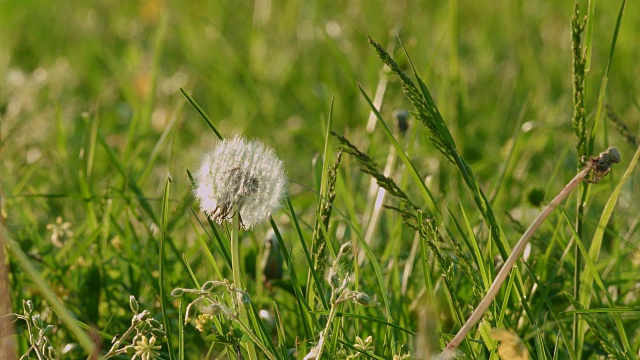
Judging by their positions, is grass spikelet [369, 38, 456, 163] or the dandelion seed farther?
the dandelion seed

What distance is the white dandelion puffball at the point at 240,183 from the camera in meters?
1.38

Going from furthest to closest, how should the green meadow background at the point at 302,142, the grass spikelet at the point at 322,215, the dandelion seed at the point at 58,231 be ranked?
1. the dandelion seed at the point at 58,231
2. the green meadow background at the point at 302,142
3. the grass spikelet at the point at 322,215

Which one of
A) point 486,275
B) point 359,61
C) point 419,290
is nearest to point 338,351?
point 486,275

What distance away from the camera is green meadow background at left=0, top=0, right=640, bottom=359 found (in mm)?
1882

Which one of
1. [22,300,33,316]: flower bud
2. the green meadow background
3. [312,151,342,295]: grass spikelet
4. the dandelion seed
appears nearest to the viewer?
[22,300,33,316]: flower bud

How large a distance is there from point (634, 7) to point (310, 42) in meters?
1.74

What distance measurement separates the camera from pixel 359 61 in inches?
176

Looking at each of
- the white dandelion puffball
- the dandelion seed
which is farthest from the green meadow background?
the white dandelion puffball

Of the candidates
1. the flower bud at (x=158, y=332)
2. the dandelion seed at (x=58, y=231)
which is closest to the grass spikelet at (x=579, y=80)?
the flower bud at (x=158, y=332)

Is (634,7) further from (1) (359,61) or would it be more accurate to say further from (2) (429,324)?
(2) (429,324)

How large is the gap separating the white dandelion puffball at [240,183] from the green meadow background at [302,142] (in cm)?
14

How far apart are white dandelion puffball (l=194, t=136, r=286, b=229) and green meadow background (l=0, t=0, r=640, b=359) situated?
14 cm

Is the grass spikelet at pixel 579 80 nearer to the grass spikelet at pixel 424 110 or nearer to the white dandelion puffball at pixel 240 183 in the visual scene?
the grass spikelet at pixel 424 110

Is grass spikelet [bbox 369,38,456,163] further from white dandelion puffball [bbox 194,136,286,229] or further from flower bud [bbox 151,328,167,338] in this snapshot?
flower bud [bbox 151,328,167,338]
